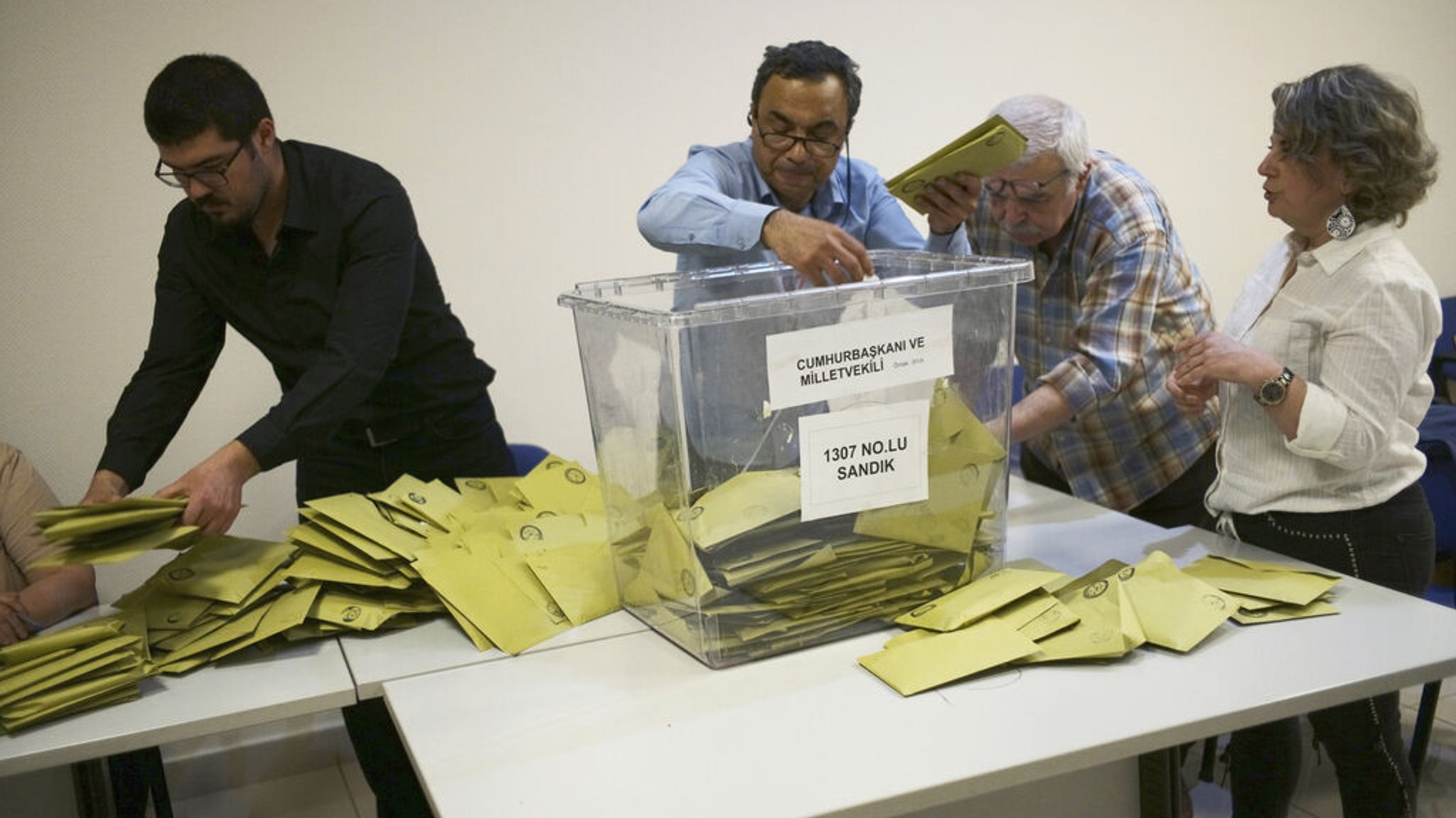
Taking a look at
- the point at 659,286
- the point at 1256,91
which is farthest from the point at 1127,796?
the point at 1256,91

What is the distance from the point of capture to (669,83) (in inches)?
130

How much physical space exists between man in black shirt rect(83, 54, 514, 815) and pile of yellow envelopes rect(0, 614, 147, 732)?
291 millimetres

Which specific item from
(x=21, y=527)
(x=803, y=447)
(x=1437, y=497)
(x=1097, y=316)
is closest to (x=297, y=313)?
(x=21, y=527)

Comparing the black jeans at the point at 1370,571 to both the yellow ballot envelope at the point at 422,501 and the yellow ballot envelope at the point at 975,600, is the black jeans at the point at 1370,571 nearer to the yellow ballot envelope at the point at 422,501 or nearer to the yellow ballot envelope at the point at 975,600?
the yellow ballot envelope at the point at 975,600

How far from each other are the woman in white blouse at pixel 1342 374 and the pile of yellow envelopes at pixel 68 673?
152 cm

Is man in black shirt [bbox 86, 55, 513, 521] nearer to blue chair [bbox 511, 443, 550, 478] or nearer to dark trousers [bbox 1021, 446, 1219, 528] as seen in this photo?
blue chair [bbox 511, 443, 550, 478]

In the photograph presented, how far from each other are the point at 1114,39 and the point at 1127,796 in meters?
2.86

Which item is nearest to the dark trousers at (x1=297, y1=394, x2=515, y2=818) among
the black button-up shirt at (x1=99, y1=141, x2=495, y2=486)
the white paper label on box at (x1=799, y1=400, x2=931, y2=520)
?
the black button-up shirt at (x1=99, y1=141, x2=495, y2=486)

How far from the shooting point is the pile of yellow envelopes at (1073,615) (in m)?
1.40

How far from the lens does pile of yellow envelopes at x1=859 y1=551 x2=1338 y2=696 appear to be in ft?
4.59

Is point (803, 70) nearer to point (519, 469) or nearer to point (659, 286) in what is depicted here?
point (659, 286)

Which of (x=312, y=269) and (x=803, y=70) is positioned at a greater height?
(x=803, y=70)

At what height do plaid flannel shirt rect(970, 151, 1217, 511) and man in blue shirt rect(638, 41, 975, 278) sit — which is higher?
man in blue shirt rect(638, 41, 975, 278)

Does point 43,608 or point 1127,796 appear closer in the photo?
point 1127,796
